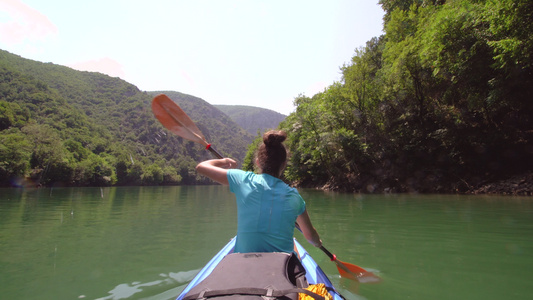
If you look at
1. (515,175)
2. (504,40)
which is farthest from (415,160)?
(504,40)

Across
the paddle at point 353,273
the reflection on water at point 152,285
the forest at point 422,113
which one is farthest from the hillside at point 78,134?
the paddle at point 353,273

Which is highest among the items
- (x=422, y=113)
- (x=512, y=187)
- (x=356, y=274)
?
(x=422, y=113)

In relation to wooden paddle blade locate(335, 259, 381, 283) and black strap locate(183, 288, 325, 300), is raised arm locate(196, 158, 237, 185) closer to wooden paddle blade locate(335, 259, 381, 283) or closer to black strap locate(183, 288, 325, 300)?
black strap locate(183, 288, 325, 300)

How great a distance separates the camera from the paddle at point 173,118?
3.78 m

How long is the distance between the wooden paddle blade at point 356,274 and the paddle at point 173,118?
7.14ft

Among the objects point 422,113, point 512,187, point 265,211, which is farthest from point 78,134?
point 265,211

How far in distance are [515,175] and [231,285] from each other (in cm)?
1979

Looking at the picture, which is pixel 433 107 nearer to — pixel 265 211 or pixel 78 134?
pixel 265 211

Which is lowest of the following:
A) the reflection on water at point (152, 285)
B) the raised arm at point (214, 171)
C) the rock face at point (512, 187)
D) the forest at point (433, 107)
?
the reflection on water at point (152, 285)

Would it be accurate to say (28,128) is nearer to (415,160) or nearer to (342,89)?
(342,89)

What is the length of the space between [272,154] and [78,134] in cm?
9491

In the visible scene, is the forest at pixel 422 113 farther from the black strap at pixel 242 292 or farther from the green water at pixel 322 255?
the green water at pixel 322 255

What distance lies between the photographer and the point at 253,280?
1457 mm

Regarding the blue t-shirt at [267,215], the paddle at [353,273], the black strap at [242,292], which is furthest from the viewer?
the paddle at [353,273]
